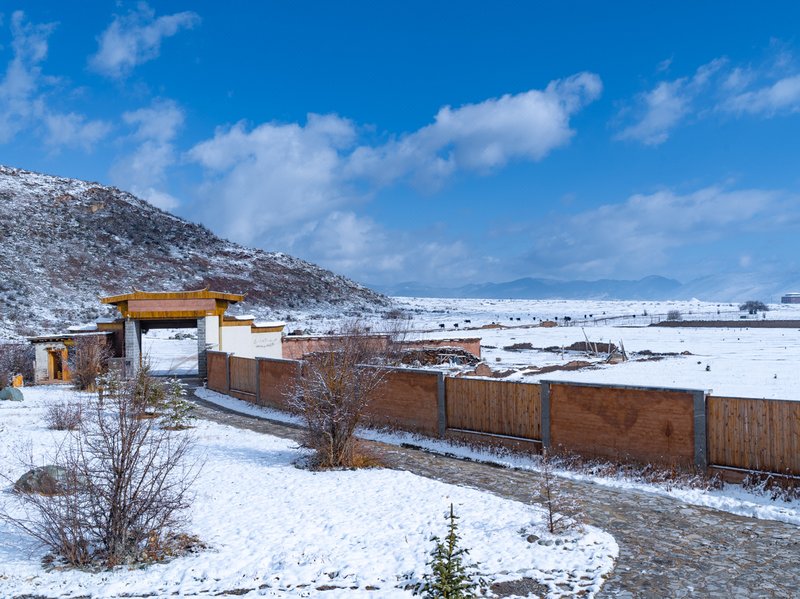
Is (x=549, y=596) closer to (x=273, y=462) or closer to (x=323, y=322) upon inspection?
(x=273, y=462)

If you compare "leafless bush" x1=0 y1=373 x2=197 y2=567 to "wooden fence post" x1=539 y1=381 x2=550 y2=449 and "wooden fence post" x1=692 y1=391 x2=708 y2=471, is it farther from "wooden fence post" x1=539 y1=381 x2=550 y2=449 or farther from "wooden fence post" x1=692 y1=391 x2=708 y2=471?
"wooden fence post" x1=692 y1=391 x2=708 y2=471

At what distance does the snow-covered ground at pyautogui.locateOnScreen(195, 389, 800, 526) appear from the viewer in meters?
9.42

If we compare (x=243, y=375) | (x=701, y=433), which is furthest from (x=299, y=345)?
(x=701, y=433)

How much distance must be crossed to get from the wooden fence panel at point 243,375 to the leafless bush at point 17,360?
1010 cm

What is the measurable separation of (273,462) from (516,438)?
4992 millimetres

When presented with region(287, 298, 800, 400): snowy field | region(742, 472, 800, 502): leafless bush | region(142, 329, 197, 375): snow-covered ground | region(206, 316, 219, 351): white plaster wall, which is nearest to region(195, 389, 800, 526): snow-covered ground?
region(742, 472, 800, 502): leafless bush

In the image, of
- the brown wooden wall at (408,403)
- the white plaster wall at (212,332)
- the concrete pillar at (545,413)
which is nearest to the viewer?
the concrete pillar at (545,413)

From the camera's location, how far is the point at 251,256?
96375 millimetres

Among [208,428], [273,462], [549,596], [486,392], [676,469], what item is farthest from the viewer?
[208,428]

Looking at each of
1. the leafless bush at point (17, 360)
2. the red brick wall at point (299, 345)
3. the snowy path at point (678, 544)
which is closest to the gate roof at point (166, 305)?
the leafless bush at point (17, 360)

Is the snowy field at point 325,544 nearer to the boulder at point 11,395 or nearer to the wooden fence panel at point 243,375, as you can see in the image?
the wooden fence panel at point 243,375

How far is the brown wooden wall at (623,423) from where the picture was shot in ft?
36.7

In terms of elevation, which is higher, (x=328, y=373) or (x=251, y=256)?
(x=251, y=256)

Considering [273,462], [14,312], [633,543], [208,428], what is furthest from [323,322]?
[633,543]
